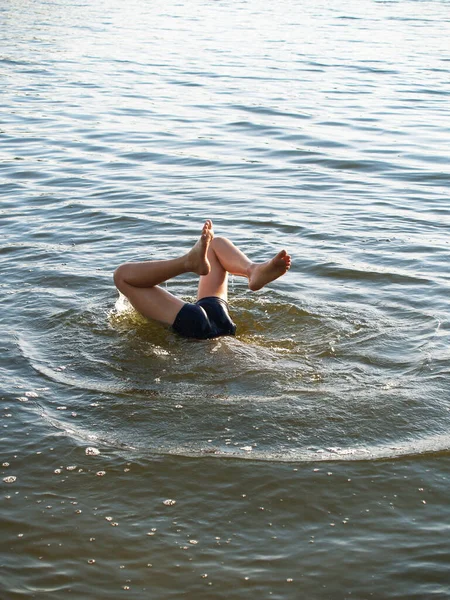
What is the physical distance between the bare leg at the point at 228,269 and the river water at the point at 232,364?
17.8 inches

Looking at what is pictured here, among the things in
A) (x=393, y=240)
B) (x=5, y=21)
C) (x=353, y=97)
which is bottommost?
(x=393, y=240)

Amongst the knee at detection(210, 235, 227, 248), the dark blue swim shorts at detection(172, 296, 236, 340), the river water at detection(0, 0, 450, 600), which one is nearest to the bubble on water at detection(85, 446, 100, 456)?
the river water at detection(0, 0, 450, 600)

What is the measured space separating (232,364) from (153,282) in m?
0.89

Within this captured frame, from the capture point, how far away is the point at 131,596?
12.4ft

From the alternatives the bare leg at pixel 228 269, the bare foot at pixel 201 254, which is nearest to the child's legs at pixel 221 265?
the bare leg at pixel 228 269

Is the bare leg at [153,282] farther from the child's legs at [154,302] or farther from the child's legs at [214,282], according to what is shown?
the child's legs at [214,282]

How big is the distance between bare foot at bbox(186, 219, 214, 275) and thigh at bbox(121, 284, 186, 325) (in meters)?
0.48

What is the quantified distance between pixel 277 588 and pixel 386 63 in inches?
727

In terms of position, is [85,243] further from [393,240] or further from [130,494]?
[130,494]

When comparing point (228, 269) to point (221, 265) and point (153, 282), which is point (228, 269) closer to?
point (221, 265)

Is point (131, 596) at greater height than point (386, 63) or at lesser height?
lesser

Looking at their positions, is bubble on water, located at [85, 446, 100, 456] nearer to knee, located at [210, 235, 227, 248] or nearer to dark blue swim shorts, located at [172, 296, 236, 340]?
dark blue swim shorts, located at [172, 296, 236, 340]

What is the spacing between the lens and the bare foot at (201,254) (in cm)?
578

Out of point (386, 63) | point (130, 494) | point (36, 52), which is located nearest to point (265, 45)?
point (386, 63)
